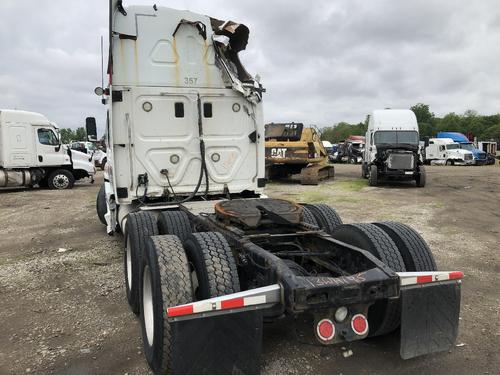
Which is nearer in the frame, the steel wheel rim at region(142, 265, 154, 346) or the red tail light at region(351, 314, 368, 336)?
the red tail light at region(351, 314, 368, 336)

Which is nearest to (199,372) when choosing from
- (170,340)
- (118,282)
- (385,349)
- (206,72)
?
(170,340)

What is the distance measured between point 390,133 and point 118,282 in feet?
47.1

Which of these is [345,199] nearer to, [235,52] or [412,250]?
[235,52]

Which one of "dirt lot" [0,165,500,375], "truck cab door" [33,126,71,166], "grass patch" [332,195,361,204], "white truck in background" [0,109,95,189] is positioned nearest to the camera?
"dirt lot" [0,165,500,375]

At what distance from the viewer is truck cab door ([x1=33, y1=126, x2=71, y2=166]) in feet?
52.5

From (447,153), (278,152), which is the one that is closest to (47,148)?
(278,152)

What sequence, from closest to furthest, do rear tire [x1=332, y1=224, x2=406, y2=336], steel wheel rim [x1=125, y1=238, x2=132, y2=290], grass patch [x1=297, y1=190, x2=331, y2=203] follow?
1. rear tire [x1=332, y1=224, x2=406, y2=336]
2. steel wheel rim [x1=125, y1=238, x2=132, y2=290]
3. grass patch [x1=297, y1=190, x2=331, y2=203]

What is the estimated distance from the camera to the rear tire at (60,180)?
54.9ft

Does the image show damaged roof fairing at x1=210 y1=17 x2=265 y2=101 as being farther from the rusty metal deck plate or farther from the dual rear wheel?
the dual rear wheel

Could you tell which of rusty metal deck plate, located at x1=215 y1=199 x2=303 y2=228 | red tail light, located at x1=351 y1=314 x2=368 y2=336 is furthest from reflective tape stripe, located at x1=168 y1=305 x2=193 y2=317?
rusty metal deck plate, located at x1=215 y1=199 x2=303 y2=228

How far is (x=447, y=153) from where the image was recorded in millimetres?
33719

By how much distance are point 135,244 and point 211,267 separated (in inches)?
63.1

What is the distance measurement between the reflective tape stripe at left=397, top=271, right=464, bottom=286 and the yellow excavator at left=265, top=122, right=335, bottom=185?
47.2 feet

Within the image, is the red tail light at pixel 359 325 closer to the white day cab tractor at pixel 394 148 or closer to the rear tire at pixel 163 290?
the rear tire at pixel 163 290
